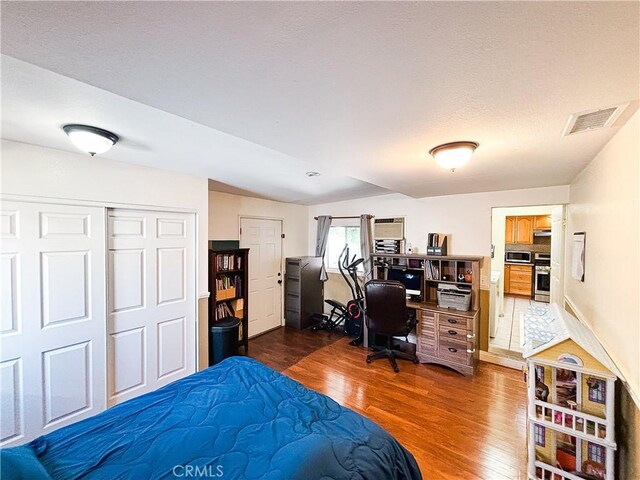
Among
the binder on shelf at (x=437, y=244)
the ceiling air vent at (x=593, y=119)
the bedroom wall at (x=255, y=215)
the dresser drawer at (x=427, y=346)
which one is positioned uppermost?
the ceiling air vent at (x=593, y=119)

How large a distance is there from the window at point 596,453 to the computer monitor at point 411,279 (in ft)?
7.77

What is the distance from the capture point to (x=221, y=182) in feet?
11.0

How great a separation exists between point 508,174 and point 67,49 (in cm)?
313

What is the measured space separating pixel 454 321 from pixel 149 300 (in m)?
3.44

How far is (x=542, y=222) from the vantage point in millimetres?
6641

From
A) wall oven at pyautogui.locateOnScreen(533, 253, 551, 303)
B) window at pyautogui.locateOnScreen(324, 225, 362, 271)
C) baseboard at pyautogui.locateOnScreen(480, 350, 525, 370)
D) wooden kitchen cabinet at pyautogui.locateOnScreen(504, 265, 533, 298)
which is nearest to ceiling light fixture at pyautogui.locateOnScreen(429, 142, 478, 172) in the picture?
baseboard at pyautogui.locateOnScreen(480, 350, 525, 370)

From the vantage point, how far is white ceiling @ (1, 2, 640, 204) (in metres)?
0.72

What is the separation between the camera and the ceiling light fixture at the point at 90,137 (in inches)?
64.9

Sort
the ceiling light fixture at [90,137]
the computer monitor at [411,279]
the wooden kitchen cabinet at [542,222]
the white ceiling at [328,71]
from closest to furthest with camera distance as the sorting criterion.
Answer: the white ceiling at [328,71] → the ceiling light fixture at [90,137] → the computer monitor at [411,279] → the wooden kitchen cabinet at [542,222]

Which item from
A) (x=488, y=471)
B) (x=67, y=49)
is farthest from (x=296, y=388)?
Answer: (x=67, y=49)

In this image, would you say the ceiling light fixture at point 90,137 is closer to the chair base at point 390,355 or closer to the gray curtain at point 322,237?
the chair base at point 390,355

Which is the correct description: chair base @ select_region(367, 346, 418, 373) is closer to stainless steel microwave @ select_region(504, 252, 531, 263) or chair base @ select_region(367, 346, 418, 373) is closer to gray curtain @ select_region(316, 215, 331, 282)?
gray curtain @ select_region(316, 215, 331, 282)

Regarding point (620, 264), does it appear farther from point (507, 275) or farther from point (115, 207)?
point (507, 275)

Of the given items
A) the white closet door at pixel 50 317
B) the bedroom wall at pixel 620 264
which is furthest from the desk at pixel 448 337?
the white closet door at pixel 50 317
